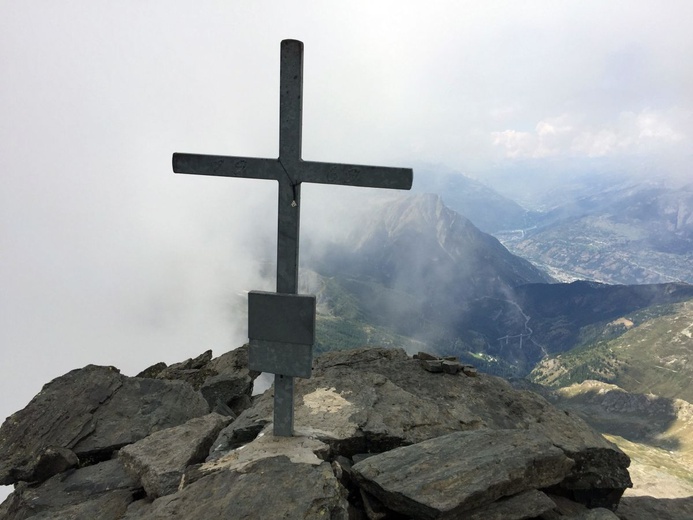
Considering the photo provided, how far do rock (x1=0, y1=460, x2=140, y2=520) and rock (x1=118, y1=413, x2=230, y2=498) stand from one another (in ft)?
1.55

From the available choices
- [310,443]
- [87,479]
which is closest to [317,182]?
[310,443]

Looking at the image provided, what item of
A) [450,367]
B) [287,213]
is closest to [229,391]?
[450,367]

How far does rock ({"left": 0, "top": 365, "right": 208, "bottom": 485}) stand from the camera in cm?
1243

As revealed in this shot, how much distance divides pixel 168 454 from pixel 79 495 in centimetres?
272

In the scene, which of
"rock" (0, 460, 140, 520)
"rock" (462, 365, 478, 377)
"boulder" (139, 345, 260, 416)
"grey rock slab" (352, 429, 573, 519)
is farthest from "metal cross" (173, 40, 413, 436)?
"boulder" (139, 345, 260, 416)

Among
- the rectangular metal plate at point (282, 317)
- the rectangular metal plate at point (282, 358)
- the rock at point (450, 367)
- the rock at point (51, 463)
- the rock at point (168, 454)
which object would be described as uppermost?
the rectangular metal plate at point (282, 317)

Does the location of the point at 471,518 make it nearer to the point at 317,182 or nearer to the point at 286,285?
the point at 286,285

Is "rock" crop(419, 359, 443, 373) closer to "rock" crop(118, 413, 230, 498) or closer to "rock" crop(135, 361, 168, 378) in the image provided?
"rock" crop(118, 413, 230, 498)

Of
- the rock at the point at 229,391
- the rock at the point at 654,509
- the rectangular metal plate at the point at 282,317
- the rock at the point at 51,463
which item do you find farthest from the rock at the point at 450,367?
the rock at the point at 51,463

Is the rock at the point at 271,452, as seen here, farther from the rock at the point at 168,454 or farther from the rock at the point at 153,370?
the rock at the point at 153,370

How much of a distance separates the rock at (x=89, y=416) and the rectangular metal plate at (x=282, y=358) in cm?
649

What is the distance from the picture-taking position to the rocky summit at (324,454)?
7.82 m

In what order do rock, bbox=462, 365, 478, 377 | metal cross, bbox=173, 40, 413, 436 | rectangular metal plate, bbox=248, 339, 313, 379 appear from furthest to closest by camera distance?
rock, bbox=462, 365, 478, 377 < rectangular metal plate, bbox=248, 339, 313, 379 < metal cross, bbox=173, 40, 413, 436

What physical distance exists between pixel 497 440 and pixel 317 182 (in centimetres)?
740
